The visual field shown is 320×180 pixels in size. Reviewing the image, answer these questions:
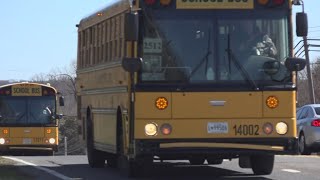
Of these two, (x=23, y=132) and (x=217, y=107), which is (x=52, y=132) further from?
(x=217, y=107)

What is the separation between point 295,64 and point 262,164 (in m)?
2.78

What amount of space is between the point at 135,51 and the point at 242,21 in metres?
1.83

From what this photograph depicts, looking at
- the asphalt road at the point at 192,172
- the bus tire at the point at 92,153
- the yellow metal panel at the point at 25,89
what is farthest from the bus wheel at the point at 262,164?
the yellow metal panel at the point at 25,89

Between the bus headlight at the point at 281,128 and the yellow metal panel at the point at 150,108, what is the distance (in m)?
1.79

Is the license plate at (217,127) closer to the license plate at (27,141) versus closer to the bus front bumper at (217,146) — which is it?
the bus front bumper at (217,146)

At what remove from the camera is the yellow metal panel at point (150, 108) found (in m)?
12.5

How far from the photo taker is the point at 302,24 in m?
12.7

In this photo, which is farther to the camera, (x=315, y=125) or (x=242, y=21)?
(x=315, y=125)

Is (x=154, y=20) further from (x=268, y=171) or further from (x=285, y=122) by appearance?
(x=268, y=171)

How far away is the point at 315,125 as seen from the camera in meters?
22.6

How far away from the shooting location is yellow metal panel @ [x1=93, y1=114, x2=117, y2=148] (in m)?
14.8

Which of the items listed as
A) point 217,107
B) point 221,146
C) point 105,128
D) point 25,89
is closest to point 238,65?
point 217,107

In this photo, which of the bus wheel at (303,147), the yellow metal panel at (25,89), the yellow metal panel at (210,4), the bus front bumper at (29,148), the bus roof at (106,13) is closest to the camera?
the yellow metal panel at (210,4)

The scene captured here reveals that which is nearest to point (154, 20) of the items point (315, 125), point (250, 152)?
point (250, 152)
